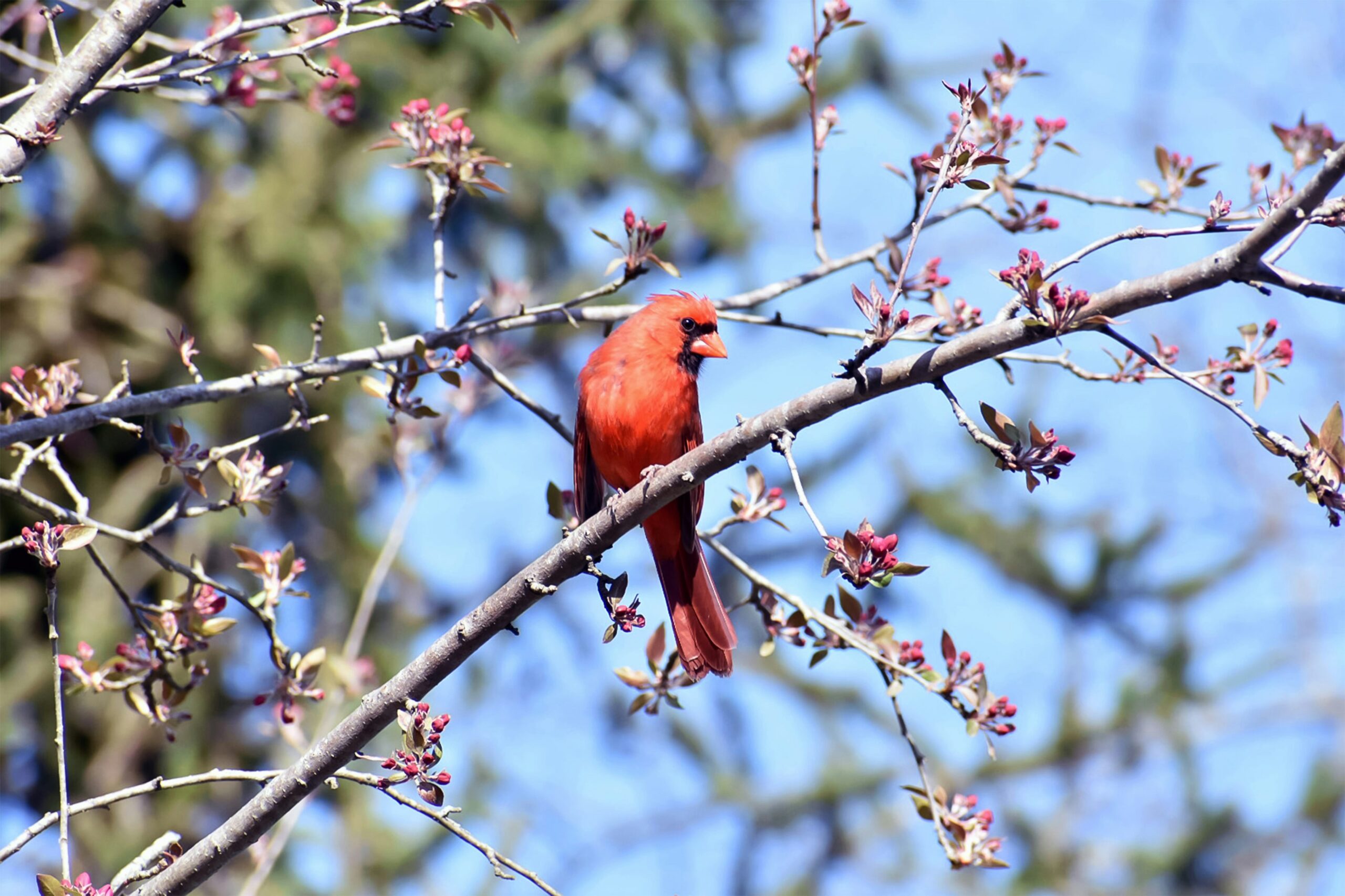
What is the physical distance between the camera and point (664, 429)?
393 cm

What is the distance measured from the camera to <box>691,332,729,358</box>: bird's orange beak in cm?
411

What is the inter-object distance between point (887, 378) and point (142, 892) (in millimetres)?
1693

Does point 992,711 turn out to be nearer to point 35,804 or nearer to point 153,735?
point 153,735

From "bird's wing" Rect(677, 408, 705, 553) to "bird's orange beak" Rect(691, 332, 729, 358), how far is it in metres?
0.19

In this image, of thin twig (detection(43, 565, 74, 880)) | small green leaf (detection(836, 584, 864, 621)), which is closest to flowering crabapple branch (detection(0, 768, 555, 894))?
thin twig (detection(43, 565, 74, 880))

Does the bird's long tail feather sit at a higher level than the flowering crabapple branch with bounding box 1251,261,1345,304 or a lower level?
higher

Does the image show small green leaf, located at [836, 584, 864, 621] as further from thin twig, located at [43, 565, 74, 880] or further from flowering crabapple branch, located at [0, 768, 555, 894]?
thin twig, located at [43, 565, 74, 880]

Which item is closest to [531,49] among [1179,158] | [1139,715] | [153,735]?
[153,735]

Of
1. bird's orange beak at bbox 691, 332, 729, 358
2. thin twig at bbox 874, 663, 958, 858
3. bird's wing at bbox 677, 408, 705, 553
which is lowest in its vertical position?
thin twig at bbox 874, 663, 958, 858

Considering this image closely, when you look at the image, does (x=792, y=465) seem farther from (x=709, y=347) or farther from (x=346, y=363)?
(x=709, y=347)

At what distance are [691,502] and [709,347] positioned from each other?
1.82 ft

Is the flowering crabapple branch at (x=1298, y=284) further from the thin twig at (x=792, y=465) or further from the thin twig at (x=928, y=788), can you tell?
the thin twig at (x=928, y=788)

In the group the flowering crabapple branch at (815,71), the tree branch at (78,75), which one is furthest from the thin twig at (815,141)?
the tree branch at (78,75)

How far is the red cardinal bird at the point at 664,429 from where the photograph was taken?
3768 mm
